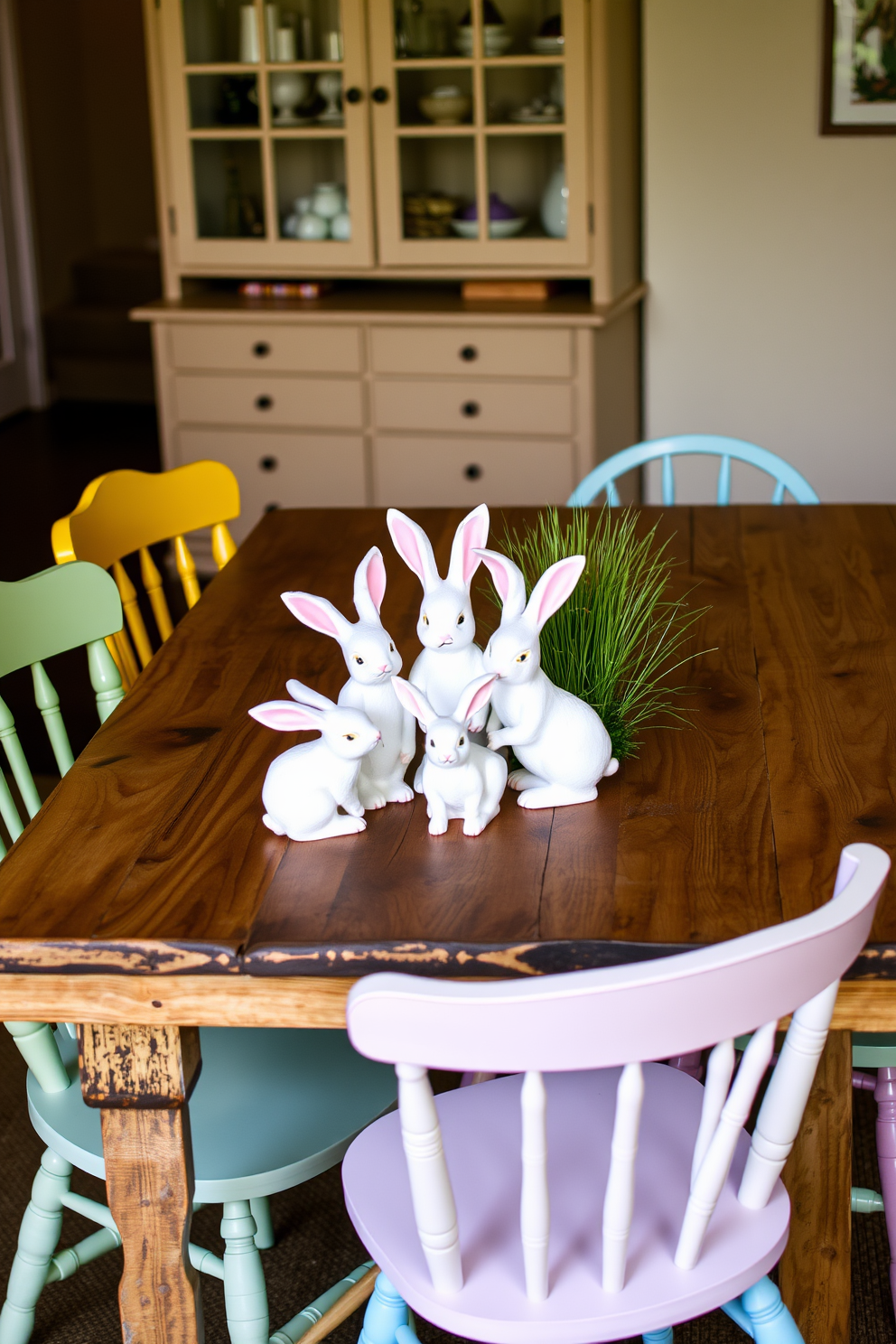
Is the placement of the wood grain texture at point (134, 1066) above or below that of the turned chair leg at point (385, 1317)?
above

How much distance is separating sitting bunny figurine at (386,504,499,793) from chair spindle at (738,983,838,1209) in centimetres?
36

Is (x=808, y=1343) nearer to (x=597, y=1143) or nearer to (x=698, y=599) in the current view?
(x=597, y=1143)

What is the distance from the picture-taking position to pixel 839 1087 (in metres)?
1.21

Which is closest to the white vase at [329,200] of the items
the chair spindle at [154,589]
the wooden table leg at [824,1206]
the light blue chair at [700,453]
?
the light blue chair at [700,453]

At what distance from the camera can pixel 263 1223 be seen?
159cm

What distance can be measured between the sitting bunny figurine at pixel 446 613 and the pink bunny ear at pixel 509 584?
0.09 ft

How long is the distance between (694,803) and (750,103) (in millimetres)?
2809

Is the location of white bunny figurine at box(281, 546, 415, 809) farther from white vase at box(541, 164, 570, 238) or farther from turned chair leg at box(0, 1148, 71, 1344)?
white vase at box(541, 164, 570, 238)

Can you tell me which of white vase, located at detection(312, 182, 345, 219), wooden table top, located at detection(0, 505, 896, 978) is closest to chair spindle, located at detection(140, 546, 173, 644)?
wooden table top, located at detection(0, 505, 896, 978)

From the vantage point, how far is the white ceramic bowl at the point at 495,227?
3457 millimetres

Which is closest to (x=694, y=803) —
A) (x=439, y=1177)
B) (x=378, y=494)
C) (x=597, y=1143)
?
(x=597, y=1143)

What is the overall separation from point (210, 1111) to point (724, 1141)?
20.9 inches

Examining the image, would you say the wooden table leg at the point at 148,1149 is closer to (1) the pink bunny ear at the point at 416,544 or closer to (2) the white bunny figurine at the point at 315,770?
(2) the white bunny figurine at the point at 315,770

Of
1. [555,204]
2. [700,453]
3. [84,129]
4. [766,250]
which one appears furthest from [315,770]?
[84,129]
